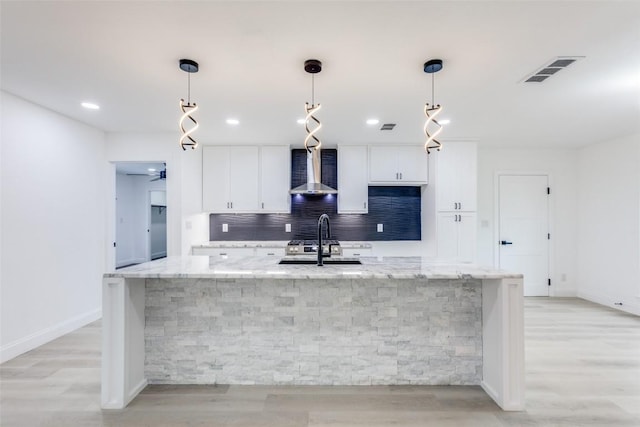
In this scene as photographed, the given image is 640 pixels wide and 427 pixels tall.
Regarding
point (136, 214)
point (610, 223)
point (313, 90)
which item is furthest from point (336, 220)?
point (136, 214)

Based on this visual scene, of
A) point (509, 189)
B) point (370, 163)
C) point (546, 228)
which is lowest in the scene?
point (546, 228)

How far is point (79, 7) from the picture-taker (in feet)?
5.98

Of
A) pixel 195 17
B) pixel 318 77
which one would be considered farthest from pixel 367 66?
pixel 195 17

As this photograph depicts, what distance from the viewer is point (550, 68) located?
2.56 meters

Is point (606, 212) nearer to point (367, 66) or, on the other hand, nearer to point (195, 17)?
point (367, 66)

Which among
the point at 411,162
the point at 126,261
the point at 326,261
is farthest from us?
the point at 126,261

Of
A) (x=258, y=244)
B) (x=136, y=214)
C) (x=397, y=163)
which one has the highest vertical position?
(x=397, y=163)

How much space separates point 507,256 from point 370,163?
9.31ft

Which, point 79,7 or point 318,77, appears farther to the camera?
point 318,77

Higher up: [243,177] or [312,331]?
[243,177]

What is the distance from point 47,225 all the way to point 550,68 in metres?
5.10

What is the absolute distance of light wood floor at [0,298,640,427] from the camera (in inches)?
84.0

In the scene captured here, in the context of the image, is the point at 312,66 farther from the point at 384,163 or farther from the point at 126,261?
the point at 126,261

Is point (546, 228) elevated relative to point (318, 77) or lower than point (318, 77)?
lower
